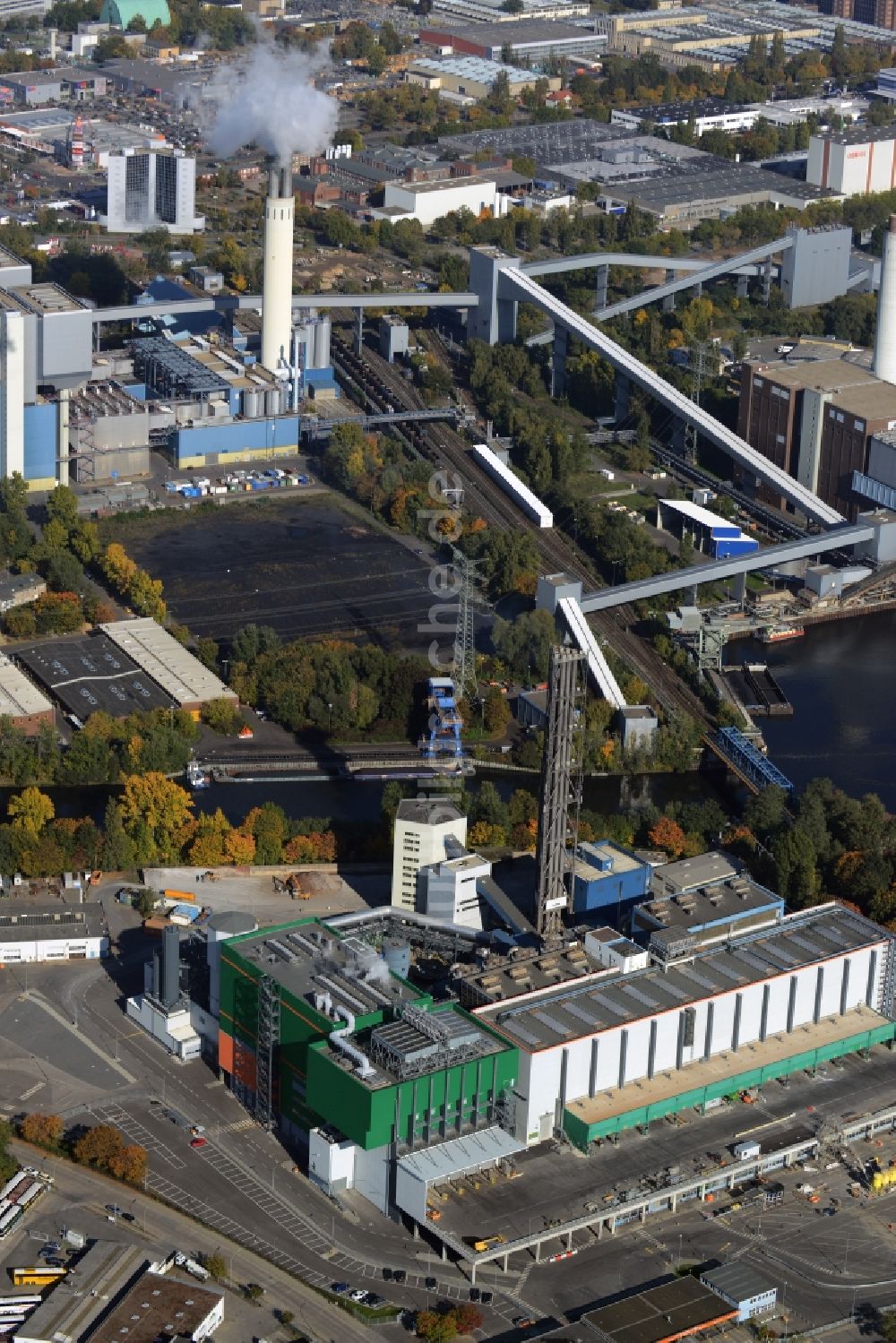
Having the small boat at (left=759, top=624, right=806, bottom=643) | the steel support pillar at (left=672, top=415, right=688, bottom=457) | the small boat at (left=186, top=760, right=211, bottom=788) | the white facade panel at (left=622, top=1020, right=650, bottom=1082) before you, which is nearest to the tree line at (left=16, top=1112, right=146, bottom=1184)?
the white facade panel at (left=622, top=1020, right=650, bottom=1082)

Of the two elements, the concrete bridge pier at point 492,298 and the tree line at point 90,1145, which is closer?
the tree line at point 90,1145

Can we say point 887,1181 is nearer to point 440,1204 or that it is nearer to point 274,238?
point 440,1204

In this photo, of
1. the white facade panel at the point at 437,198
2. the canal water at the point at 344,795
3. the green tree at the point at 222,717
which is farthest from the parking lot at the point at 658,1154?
the white facade panel at the point at 437,198

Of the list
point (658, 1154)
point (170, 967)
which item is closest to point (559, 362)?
point (170, 967)

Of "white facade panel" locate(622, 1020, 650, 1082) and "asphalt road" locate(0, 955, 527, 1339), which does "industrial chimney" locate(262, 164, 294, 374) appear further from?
"white facade panel" locate(622, 1020, 650, 1082)

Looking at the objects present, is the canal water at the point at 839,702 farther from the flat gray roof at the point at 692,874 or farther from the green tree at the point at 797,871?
the flat gray roof at the point at 692,874
